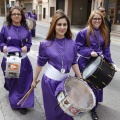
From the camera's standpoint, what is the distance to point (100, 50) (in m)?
3.94

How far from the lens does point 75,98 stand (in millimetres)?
2646

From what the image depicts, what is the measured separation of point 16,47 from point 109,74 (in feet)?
5.10

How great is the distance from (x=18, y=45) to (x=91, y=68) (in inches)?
51.5

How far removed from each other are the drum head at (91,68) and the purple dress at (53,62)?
49 centimetres

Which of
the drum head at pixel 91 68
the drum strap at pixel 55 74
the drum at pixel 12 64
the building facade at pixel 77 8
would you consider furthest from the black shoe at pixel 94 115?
the building facade at pixel 77 8

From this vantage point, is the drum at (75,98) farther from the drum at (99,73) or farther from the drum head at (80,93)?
the drum at (99,73)

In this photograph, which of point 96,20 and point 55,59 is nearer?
point 55,59

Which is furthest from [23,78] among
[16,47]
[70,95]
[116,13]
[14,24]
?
[116,13]

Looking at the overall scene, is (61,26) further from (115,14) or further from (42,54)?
(115,14)

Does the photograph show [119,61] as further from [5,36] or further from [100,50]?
[5,36]

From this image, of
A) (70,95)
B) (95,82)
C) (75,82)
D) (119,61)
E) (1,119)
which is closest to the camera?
(70,95)

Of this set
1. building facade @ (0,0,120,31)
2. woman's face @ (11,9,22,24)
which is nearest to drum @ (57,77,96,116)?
woman's face @ (11,9,22,24)

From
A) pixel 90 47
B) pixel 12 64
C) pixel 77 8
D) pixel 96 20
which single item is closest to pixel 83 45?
pixel 90 47

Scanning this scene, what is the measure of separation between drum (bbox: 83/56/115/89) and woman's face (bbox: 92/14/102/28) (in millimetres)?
585
